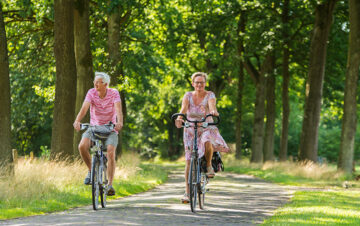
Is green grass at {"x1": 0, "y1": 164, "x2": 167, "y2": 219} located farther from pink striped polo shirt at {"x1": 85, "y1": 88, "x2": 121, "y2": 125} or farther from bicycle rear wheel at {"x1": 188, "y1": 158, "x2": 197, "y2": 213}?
bicycle rear wheel at {"x1": 188, "y1": 158, "x2": 197, "y2": 213}

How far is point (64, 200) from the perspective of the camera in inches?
435

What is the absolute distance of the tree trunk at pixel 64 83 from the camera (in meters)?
16.5

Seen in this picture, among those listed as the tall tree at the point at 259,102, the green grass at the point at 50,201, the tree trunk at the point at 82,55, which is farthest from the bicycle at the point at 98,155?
the tall tree at the point at 259,102

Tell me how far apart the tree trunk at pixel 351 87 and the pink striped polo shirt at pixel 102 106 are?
1231cm

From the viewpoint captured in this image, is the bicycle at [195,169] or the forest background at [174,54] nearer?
the bicycle at [195,169]

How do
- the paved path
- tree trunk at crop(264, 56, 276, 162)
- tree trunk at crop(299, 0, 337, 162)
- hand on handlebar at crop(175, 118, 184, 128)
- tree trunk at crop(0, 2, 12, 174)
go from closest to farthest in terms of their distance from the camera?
1. the paved path
2. hand on handlebar at crop(175, 118, 184, 128)
3. tree trunk at crop(0, 2, 12, 174)
4. tree trunk at crop(299, 0, 337, 162)
5. tree trunk at crop(264, 56, 276, 162)

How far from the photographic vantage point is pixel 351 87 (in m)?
20.0

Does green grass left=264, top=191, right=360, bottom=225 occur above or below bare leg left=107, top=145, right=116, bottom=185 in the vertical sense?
below

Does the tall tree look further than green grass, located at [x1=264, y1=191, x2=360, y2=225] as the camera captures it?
Yes

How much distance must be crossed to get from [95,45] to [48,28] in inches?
120

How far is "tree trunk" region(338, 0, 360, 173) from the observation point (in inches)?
782

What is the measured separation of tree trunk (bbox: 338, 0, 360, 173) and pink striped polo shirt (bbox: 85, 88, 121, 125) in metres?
12.3

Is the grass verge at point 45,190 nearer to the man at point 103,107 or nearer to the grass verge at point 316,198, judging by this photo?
the man at point 103,107

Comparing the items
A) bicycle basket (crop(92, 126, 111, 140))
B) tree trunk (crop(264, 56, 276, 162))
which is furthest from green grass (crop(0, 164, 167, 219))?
tree trunk (crop(264, 56, 276, 162))
